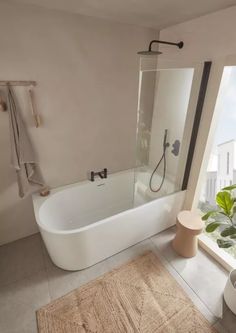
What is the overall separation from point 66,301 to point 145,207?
3.67 ft

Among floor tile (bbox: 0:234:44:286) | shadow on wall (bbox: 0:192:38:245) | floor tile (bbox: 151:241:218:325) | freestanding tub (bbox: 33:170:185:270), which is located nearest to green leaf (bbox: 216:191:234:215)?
freestanding tub (bbox: 33:170:185:270)

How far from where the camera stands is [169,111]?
227cm

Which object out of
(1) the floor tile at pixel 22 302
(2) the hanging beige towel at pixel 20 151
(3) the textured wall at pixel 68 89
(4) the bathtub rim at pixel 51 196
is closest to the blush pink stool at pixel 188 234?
(4) the bathtub rim at pixel 51 196

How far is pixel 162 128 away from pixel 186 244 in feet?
4.53

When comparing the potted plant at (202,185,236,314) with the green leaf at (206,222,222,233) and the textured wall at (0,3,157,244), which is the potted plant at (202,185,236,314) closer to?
the green leaf at (206,222,222,233)

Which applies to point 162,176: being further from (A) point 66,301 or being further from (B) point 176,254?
(A) point 66,301

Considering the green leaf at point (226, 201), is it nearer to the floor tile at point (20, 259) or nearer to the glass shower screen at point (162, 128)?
the glass shower screen at point (162, 128)

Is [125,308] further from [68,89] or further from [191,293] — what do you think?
[68,89]

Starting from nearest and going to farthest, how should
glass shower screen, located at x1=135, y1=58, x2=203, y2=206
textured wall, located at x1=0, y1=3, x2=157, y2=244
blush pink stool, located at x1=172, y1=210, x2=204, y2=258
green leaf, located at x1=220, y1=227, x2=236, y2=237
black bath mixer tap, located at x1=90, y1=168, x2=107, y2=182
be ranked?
1. green leaf, located at x1=220, y1=227, x2=236, y2=237
2. textured wall, located at x1=0, y1=3, x2=157, y2=244
3. blush pink stool, located at x1=172, y1=210, x2=204, y2=258
4. glass shower screen, located at x1=135, y1=58, x2=203, y2=206
5. black bath mixer tap, located at x1=90, y1=168, x2=107, y2=182

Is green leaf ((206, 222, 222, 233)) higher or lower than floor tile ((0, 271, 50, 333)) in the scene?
higher

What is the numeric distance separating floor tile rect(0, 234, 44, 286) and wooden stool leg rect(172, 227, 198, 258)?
1.47 m

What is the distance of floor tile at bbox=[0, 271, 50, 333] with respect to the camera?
1.46 m

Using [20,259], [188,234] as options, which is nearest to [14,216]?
[20,259]

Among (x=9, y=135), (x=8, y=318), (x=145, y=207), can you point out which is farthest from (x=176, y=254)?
(x=9, y=135)
